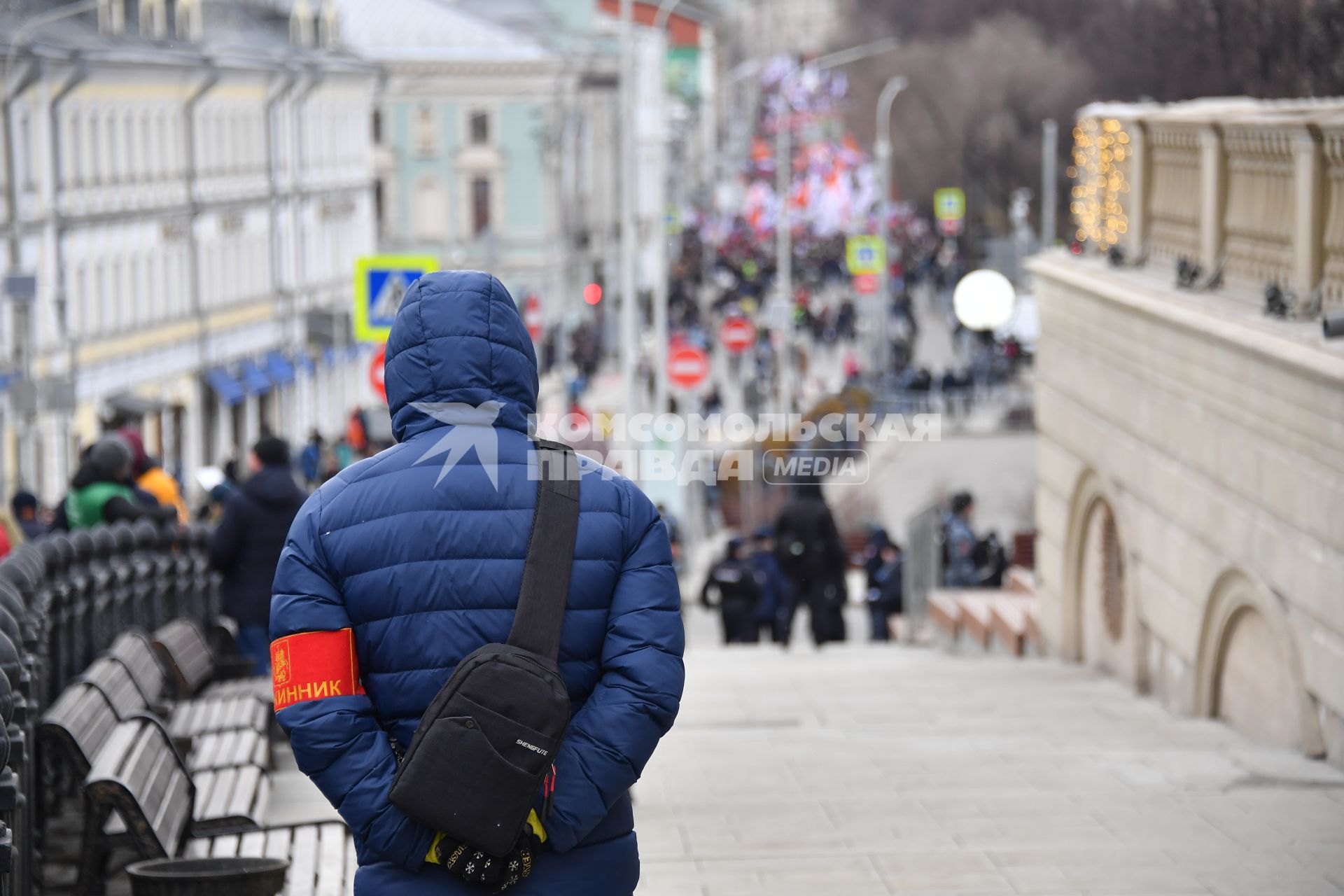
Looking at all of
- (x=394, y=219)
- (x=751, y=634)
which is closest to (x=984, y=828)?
(x=751, y=634)

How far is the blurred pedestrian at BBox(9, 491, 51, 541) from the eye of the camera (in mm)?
15602

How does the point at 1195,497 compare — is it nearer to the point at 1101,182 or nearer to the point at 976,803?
the point at 976,803

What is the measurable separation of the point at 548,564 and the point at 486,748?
0.37 meters

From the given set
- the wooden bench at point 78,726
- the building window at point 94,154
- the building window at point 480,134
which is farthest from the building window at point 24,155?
the building window at point 480,134

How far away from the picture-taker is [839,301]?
260 feet

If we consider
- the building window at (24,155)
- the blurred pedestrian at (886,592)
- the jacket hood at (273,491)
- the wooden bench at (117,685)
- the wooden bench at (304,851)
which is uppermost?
the building window at (24,155)

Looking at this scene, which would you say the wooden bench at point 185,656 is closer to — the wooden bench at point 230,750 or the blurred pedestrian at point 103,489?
the blurred pedestrian at point 103,489

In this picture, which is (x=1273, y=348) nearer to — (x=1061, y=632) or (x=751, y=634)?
(x=1061, y=632)

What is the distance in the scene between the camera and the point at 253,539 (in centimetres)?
1155

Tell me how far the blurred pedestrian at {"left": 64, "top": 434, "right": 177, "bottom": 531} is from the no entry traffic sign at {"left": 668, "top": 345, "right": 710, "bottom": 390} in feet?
58.4

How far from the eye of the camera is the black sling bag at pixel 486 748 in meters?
4.15

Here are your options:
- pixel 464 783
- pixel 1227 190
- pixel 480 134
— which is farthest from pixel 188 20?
pixel 464 783

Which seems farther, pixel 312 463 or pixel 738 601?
pixel 312 463

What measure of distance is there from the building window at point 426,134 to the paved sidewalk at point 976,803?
62.9 meters
